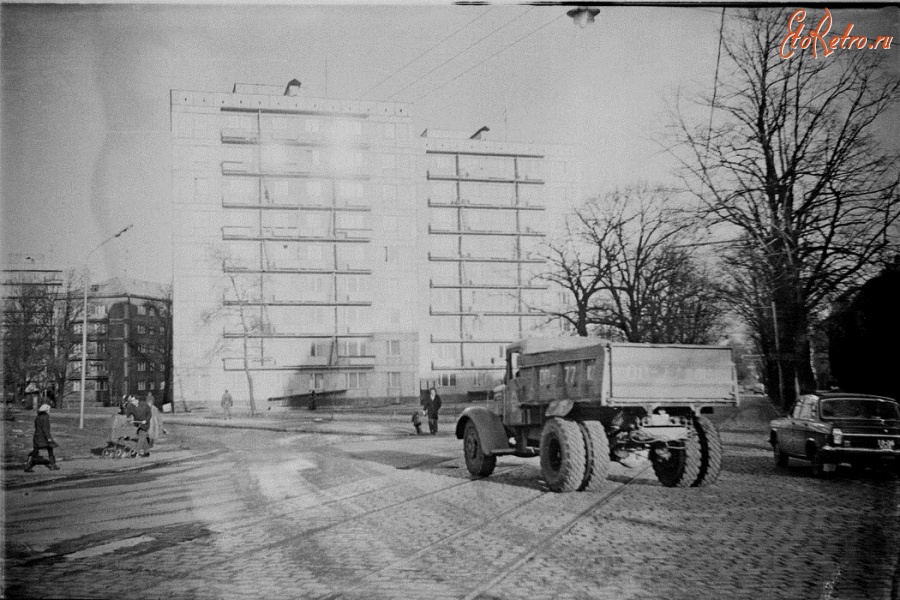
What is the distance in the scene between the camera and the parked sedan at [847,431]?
10281mm

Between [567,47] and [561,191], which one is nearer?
[567,47]

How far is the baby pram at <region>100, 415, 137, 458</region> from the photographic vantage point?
8.95 m

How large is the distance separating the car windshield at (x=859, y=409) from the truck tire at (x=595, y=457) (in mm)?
4102

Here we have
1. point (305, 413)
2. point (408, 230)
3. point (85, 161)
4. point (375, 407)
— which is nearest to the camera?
point (85, 161)

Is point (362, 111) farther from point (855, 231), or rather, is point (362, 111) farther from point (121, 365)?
point (855, 231)

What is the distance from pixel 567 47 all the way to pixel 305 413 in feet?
19.9

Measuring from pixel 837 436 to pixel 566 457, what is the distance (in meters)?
4.42

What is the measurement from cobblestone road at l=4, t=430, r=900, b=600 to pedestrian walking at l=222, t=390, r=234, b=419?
0.39 meters

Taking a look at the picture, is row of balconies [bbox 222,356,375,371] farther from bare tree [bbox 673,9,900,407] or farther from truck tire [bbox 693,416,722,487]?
bare tree [bbox 673,9,900,407]

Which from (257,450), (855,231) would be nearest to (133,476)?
(257,450)

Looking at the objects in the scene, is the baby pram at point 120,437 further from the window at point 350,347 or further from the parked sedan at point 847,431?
the parked sedan at point 847,431

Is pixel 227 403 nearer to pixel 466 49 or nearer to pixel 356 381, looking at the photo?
pixel 356 381

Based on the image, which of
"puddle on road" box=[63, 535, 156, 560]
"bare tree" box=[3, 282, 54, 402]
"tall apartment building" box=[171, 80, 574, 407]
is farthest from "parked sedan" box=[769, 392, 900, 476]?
"bare tree" box=[3, 282, 54, 402]

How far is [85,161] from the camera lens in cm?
873
